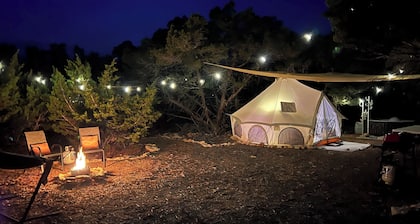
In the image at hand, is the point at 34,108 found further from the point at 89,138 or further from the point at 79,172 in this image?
the point at 79,172

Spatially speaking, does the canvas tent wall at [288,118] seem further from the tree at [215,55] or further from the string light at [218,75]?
the string light at [218,75]

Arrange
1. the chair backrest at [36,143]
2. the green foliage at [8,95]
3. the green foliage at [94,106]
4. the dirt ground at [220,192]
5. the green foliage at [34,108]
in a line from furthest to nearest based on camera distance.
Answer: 1. the green foliage at [34,108]
2. the green foliage at [94,106]
3. the green foliage at [8,95]
4. the chair backrest at [36,143]
5. the dirt ground at [220,192]

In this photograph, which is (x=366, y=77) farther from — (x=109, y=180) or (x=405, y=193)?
(x=109, y=180)

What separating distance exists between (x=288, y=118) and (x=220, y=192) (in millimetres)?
5409

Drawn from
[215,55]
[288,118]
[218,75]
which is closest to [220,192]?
[288,118]

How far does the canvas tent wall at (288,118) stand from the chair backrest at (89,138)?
4.89 meters

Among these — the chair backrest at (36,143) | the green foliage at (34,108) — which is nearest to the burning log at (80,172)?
the chair backrest at (36,143)

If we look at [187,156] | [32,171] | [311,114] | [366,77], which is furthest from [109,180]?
[311,114]

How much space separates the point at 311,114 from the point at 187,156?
402cm

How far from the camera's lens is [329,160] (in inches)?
332

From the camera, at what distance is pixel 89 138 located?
25.9ft

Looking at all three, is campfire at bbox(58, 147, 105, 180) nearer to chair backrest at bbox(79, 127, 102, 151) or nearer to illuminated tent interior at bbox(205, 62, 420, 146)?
chair backrest at bbox(79, 127, 102, 151)

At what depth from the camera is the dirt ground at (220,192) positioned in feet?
15.3

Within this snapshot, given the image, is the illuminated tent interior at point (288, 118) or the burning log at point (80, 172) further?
the illuminated tent interior at point (288, 118)
